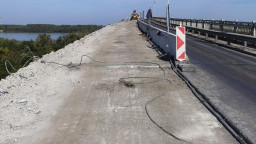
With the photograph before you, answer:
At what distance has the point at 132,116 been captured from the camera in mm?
6328

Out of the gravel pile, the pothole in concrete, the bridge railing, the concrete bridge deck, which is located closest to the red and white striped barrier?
the concrete bridge deck

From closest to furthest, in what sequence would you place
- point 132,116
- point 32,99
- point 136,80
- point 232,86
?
point 132,116
point 32,99
point 232,86
point 136,80

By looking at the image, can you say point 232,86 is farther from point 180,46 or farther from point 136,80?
point 180,46

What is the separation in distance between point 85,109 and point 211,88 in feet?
12.5

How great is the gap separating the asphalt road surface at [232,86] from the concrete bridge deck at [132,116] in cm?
43

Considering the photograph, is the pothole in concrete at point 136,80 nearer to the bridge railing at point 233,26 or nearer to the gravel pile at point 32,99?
the gravel pile at point 32,99

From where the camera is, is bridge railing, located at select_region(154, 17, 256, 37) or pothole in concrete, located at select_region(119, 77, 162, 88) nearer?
pothole in concrete, located at select_region(119, 77, 162, 88)

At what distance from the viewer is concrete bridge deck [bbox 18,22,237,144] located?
528 centimetres

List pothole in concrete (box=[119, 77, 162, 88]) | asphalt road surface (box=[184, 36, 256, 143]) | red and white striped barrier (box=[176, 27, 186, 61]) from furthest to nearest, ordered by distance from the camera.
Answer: red and white striped barrier (box=[176, 27, 186, 61]) < pothole in concrete (box=[119, 77, 162, 88]) < asphalt road surface (box=[184, 36, 256, 143])

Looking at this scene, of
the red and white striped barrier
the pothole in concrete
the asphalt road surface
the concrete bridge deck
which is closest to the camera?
the concrete bridge deck

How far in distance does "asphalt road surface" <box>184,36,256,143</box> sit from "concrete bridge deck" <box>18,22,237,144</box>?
43 cm

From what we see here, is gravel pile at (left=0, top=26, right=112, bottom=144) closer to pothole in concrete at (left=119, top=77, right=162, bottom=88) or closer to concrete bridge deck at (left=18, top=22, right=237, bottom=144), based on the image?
concrete bridge deck at (left=18, top=22, right=237, bottom=144)

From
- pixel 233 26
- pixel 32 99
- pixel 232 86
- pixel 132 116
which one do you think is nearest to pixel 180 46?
pixel 232 86

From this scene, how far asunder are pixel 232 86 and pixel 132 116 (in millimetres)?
4079
